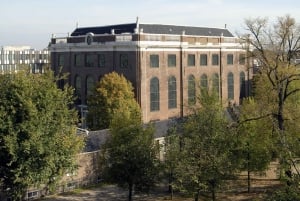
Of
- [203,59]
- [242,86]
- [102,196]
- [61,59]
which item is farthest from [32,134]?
[242,86]

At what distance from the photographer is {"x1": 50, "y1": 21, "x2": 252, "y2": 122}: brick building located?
194 ft

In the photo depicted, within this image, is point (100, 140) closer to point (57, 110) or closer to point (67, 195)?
point (67, 195)

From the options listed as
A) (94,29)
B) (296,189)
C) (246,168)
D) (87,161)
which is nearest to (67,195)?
(87,161)

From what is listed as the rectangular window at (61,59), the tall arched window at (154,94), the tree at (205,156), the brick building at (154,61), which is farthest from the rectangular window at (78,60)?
the tree at (205,156)

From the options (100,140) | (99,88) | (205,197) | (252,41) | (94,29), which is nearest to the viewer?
(205,197)

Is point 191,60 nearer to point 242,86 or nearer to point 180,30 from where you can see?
point 180,30

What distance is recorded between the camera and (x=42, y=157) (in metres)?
28.4

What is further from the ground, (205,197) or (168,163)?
(168,163)

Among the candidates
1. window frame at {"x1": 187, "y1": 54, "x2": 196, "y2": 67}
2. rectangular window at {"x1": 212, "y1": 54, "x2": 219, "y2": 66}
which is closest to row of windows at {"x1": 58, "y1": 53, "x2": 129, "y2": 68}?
window frame at {"x1": 187, "y1": 54, "x2": 196, "y2": 67}

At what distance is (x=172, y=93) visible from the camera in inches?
2517

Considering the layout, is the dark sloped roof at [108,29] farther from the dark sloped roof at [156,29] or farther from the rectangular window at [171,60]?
the rectangular window at [171,60]

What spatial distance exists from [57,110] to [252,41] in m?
15.6

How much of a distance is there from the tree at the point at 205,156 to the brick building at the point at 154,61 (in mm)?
23948

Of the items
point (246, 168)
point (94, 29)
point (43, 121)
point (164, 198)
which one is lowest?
point (164, 198)
